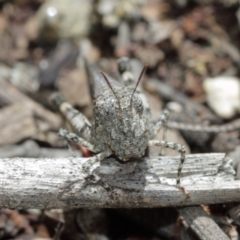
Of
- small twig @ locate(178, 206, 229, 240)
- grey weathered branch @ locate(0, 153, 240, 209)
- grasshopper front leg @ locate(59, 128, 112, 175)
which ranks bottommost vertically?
small twig @ locate(178, 206, 229, 240)

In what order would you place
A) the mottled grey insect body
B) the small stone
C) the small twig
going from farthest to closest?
1. the small stone
2. the mottled grey insect body
3. the small twig

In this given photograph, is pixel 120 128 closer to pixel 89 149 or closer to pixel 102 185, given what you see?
pixel 102 185

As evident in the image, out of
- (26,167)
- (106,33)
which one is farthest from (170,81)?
(26,167)

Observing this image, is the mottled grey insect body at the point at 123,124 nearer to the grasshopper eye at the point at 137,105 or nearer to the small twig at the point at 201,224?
the grasshopper eye at the point at 137,105

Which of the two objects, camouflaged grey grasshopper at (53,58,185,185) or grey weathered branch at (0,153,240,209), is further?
camouflaged grey grasshopper at (53,58,185,185)

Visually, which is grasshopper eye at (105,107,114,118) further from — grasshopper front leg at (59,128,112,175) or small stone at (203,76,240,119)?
small stone at (203,76,240,119)

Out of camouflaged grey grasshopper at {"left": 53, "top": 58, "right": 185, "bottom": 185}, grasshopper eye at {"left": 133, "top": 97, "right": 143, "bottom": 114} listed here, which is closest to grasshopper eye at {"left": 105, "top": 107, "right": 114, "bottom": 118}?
camouflaged grey grasshopper at {"left": 53, "top": 58, "right": 185, "bottom": 185}

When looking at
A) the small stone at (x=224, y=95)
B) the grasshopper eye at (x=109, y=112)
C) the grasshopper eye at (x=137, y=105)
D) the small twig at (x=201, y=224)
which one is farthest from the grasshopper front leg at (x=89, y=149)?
the small stone at (x=224, y=95)

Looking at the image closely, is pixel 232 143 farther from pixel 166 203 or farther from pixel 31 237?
pixel 31 237
